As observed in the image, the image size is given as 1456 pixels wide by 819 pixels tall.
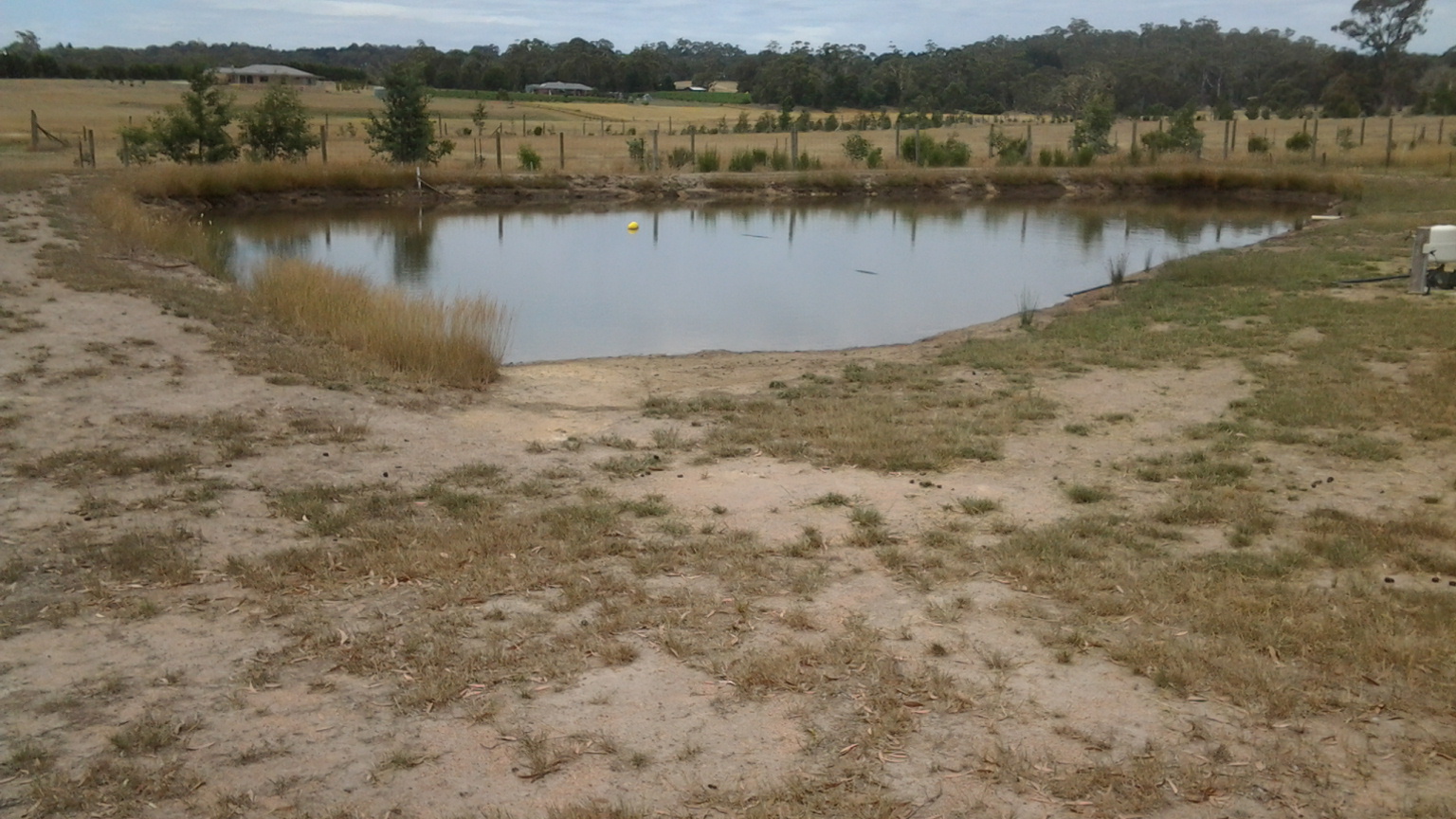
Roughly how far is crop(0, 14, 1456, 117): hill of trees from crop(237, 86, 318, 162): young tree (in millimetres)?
29523

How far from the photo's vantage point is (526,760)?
3.32m

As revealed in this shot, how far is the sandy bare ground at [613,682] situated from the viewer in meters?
3.17

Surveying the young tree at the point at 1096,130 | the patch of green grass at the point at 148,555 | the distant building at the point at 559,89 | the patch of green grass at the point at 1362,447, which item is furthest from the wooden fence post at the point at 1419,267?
the distant building at the point at 559,89

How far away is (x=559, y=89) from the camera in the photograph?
9456cm

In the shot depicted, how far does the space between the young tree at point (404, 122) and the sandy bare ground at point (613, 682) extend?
75.5ft

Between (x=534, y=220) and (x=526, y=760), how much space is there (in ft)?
68.9

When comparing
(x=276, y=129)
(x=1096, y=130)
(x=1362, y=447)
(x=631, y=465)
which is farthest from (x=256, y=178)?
(x=1362, y=447)

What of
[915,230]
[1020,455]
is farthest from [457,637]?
[915,230]

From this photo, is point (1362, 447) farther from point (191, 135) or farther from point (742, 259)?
point (191, 135)

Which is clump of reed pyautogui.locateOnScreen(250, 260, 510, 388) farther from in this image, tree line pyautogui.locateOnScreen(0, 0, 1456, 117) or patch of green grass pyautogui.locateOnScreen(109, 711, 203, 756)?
tree line pyautogui.locateOnScreen(0, 0, 1456, 117)

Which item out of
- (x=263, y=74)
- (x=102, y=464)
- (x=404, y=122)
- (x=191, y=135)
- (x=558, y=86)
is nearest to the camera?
(x=102, y=464)

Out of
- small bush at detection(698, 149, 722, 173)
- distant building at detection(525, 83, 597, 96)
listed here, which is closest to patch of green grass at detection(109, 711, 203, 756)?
small bush at detection(698, 149, 722, 173)

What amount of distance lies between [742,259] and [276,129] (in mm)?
14592

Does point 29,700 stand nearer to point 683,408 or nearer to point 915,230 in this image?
point 683,408
